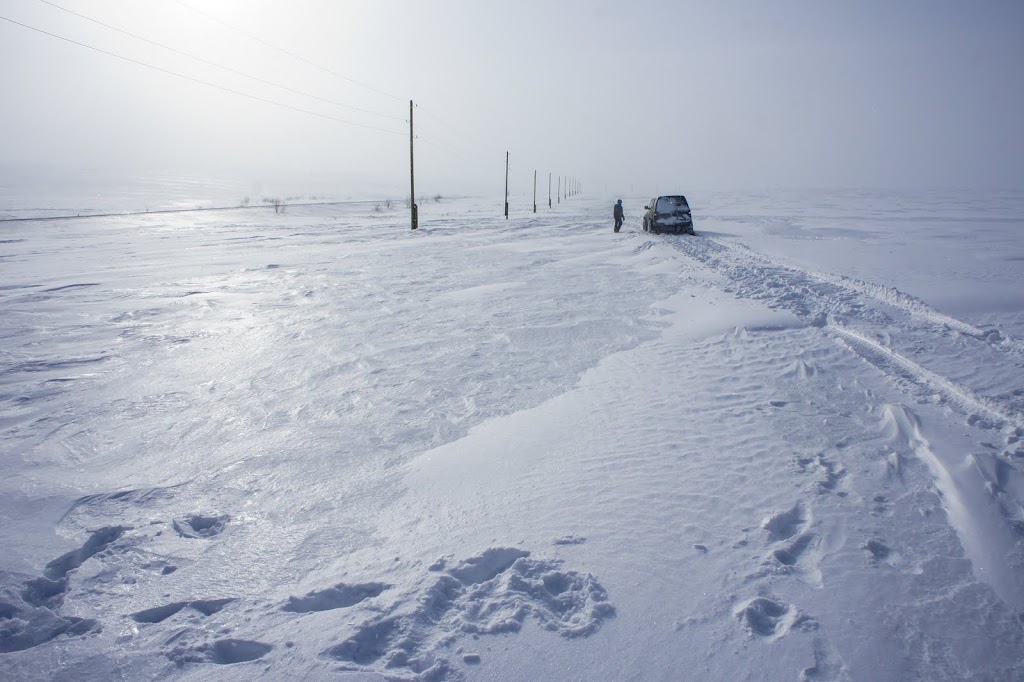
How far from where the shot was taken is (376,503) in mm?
3359

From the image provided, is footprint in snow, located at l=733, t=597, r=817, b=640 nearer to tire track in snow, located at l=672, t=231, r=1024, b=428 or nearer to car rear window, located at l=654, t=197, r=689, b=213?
tire track in snow, located at l=672, t=231, r=1024, b=428

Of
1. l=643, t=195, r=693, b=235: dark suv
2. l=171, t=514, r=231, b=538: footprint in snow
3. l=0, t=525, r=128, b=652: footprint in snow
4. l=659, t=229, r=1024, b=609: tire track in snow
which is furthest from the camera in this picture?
l=643, t=195, r=693, b=235: dark suv

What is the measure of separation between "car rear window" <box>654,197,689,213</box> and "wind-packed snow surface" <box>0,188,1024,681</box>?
11.4m

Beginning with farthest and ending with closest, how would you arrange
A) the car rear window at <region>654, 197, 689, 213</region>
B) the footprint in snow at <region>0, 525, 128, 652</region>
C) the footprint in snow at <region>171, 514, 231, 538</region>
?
1. the car rear window at <region>654, 197, 689, 213</region>
2. the footprint in snow at <region>171, 514, 231, 538</region>
3. the footprint in snow at <region>0, 525, 128, 652</region>

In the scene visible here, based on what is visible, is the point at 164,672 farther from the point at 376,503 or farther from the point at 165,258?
the point at 165,258

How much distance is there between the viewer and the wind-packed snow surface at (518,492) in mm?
2270

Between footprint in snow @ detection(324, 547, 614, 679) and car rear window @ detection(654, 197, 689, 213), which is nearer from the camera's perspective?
footprint in snow @ detection(324, 547, 614, 679)

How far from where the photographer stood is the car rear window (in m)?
18.8

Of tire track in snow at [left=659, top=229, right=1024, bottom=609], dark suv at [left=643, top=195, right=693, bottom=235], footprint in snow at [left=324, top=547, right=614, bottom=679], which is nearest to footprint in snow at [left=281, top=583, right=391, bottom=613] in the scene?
footprint in snow at [left=324, top=547, right=614, bottom=679]

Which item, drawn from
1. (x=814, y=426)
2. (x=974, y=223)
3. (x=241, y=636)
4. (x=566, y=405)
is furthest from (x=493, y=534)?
(x=974, y=223)

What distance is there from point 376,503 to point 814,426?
3.44 metres

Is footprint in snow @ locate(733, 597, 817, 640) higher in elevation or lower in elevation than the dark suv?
lower

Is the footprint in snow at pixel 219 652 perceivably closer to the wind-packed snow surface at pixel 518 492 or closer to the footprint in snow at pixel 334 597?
the wind-packed snow surface at pixel 518 492

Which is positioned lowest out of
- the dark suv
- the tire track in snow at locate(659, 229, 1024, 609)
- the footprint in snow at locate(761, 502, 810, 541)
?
the footprint in snow at locate(761, 502, 810, 541)
